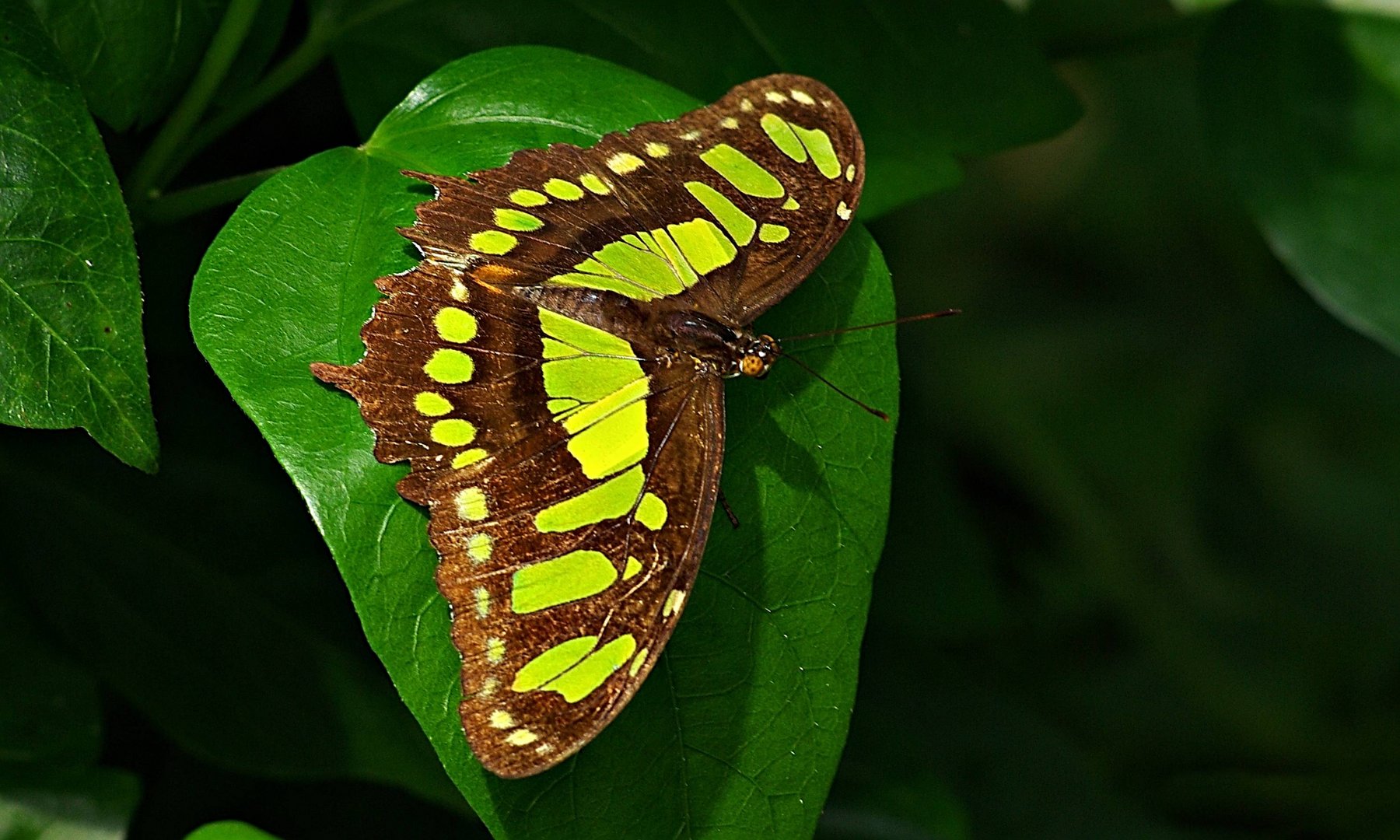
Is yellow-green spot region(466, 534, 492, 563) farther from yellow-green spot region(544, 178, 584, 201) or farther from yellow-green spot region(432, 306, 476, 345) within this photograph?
yellow-green spot region(544, 178, 584, 201)

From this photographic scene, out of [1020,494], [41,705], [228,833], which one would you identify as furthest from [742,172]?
[1020,494]

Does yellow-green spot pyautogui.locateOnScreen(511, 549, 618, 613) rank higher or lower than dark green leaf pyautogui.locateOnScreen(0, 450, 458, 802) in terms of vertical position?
higher

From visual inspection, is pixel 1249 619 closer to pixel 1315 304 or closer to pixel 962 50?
pixel 1315 304

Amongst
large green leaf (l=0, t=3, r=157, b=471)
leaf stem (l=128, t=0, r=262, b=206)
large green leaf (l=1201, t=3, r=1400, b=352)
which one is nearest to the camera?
large green leaf (l=0, t=3, r=157, b=471)

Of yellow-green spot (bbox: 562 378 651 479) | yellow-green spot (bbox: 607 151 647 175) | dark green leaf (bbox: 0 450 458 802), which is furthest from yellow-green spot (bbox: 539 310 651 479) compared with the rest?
dark green leaf (bbox: 0 450 458 802)

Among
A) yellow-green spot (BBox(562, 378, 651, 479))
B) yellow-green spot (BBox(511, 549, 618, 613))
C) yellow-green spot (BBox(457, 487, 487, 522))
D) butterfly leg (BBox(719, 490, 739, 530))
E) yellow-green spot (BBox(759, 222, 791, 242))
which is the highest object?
yellow-green spot (BBox(759, 222, 791, 242))

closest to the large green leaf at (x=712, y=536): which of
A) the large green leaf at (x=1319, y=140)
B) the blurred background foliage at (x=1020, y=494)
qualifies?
the blurred background foliage at (x=1020, y=494)

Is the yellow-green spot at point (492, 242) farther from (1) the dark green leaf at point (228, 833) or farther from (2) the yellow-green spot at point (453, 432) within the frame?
(1) the dark green leaf at point (228, 833)

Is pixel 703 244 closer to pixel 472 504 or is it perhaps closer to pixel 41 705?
pixel 472 504

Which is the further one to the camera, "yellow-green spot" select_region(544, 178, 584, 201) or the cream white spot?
"yellow-green spot" select_region(544, 178, 584, 201)
